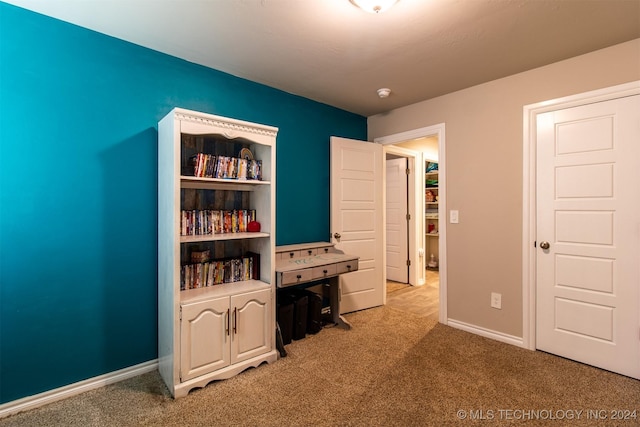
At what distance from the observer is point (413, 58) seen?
242cm

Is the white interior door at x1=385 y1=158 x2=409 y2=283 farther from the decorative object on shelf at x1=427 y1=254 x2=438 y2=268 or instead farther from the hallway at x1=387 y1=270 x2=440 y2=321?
the decorative object on shelf at x1=427 y1=254 x2=438 y2=268

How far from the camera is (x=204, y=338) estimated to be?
210cm

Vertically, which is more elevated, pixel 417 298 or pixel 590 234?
pixel 590 234

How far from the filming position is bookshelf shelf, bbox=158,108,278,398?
2.03 m

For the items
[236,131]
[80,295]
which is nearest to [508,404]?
[236,131]

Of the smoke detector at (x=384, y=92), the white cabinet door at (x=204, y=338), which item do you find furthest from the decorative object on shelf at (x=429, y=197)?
the white cabinet door at (x=204, y=338)

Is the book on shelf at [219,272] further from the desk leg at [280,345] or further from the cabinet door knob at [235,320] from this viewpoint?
the desk leg at [280,345]

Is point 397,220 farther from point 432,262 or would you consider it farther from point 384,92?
point 384,92

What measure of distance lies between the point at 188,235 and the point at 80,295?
75 centimetres

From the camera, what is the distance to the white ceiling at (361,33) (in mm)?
1809

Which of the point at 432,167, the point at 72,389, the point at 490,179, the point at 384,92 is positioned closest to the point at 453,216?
the point at 490,179

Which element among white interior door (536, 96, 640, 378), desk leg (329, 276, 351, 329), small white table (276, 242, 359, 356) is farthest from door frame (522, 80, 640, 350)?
desk leg (329, 276, 351, 329)

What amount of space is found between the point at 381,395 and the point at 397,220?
3.25m

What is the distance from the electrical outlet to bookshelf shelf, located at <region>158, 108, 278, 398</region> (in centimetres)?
202
